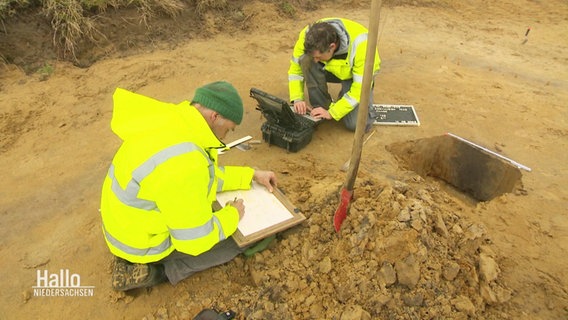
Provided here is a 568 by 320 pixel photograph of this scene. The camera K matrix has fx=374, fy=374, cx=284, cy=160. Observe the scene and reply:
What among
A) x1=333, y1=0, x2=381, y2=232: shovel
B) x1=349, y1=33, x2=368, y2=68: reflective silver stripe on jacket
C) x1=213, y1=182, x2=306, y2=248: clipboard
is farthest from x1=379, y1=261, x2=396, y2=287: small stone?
x1=349, y1=33, x2=368, y2=68: reflective silver stripe on jacket

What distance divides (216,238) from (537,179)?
3.40m

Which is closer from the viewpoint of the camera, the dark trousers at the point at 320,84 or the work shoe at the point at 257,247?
the work shoe at the point at 257,247

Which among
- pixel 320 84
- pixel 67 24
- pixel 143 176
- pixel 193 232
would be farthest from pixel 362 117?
pixel 67 24

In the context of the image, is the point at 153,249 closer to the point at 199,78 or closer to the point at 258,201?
the point at 258,201

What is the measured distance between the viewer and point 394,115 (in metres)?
4.79

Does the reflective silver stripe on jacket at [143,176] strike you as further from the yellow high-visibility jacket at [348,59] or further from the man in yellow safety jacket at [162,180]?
the yellow high-visibility jacket at [348,59]

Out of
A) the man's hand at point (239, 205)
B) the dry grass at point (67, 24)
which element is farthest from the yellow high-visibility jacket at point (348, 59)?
the dry grass at point (67, 24)

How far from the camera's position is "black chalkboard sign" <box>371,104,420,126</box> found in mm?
4633

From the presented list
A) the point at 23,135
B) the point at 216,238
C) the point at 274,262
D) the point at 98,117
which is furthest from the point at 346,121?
the point at 23,135

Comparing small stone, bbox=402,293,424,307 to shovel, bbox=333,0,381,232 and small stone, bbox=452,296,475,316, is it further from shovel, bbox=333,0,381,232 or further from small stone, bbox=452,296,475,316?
shovel, bbox=333,0,381,232

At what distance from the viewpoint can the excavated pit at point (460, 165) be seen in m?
4.11

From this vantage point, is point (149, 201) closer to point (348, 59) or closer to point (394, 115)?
point (348, 59)

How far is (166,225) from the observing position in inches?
88.9

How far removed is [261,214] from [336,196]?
68cm
